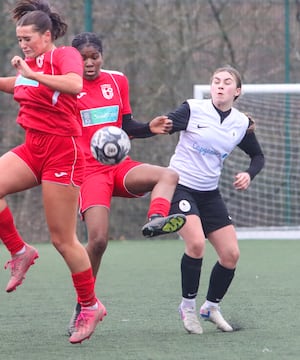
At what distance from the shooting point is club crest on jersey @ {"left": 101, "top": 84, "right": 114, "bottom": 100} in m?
6.66

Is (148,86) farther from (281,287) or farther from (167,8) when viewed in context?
(281,287)

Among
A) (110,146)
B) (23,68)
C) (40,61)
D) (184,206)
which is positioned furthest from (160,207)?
(23,68)

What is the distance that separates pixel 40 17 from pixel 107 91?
40.8 inches

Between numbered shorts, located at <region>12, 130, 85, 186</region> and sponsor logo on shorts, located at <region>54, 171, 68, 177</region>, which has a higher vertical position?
numbered shorts, located at <region>12, 130, 85, 186</region>

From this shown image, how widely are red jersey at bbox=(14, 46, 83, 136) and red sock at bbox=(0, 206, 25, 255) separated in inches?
22.4

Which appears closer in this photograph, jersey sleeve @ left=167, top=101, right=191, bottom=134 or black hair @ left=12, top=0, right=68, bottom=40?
black hair @ left=12, top=0, right=68, bottom=40

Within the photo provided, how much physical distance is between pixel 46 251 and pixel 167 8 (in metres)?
3.83

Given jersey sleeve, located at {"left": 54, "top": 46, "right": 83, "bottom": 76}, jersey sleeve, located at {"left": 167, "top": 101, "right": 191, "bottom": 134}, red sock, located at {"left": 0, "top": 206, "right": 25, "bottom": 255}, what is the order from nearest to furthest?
1. jersey sleeve, located at {"left": 54, "top": 46, "right": 83, "bottom": 76}
2. red sock, located at {"left": 0, "top": 206, "right": 25, "bottom": 255}
3. jersey sleeve, located at {"left": 167, "top": 101, "right": 191, "bottom": 134}

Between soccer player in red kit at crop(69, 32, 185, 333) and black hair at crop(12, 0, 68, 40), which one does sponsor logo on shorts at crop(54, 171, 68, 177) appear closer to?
soccer player in red kit at crop(69, 32, 185, 333)

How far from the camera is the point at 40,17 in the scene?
5762mm

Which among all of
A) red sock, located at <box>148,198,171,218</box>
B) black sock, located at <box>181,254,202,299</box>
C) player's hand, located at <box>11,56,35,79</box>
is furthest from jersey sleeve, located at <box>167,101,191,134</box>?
player's hand, located at <box>11,56,35,79</box>

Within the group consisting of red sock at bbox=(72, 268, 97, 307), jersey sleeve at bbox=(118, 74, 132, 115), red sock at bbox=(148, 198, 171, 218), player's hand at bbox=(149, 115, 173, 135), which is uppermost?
jersey sleeve at bbox=(118, 74, 132, 115)

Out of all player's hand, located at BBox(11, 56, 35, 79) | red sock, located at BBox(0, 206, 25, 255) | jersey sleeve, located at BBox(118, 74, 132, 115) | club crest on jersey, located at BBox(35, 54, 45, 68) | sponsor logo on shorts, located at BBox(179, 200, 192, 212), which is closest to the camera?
player's hand, located at BBox(11, 56, 35, 79)

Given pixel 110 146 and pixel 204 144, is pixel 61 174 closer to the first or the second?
pixel 110 146
